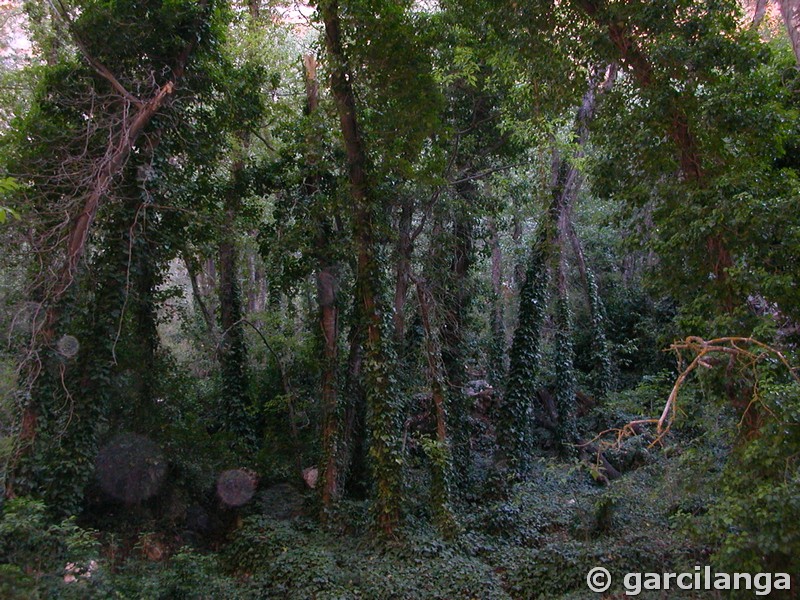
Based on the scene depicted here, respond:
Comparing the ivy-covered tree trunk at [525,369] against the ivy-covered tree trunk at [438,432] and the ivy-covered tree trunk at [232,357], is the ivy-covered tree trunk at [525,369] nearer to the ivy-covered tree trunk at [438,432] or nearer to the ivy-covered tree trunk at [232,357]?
the ivy-covered tree trunk at [438,432]

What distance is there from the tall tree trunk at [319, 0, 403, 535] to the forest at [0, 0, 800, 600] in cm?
5

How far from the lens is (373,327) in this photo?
413 inches

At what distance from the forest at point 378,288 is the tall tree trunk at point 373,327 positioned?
0.05 meters

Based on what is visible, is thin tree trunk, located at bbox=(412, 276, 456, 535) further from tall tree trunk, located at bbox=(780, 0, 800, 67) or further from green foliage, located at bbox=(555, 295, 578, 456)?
tall tree trunk, located at bbox=(780, 0, 800, 67)

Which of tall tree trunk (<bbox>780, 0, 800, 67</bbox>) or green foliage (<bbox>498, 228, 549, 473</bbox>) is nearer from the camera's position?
tall tree trunk (<bbox>780, 0, 800, 67</bbox>)

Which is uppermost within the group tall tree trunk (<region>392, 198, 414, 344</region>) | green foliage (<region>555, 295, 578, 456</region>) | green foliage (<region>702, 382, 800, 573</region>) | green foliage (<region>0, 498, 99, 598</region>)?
tall tree trunk (<region>392, 198, 414, 344</region>)

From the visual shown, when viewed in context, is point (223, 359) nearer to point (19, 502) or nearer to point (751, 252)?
Answer: point (19, 502)

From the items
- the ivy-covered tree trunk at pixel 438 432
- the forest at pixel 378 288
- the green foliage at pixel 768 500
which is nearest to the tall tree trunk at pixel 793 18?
the forest at pixel 378 288

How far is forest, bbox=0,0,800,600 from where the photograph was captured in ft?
22.1

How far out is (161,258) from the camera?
Result: 11055mm

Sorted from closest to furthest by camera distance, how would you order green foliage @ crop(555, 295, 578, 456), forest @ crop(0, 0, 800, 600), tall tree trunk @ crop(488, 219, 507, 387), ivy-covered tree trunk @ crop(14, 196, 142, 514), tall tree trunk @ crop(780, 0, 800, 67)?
tall tree trunk @ crop(780, 0, 800, 67) < forest @ crop(0, 0, 800, 600) < ivy-covered tree trunk @ crop(14, 196, 142, 514) < green foliage @ crop(555, 295, 578, 456) < tall tree trunk @ crop(488, 219, 507, 387)

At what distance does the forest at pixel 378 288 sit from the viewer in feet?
22.1

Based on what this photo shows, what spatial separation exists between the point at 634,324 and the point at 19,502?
747 inches

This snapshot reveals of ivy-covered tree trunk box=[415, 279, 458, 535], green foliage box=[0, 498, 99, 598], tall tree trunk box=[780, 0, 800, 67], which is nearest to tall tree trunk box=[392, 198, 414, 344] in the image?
ivy-covered tree trunk box=[415, 279, 458, 535]
